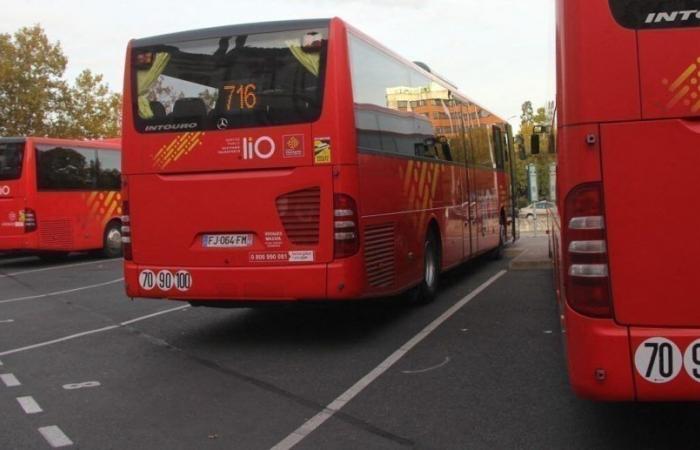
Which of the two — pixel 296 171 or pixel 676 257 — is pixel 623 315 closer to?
pixel 676 257

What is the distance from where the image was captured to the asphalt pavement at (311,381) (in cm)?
465

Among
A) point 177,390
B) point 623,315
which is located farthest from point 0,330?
point 623,315

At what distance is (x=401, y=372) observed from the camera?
6.17 m

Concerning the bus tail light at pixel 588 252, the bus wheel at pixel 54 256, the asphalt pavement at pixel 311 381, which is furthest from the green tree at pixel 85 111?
the bus tail light at pixel 588 252

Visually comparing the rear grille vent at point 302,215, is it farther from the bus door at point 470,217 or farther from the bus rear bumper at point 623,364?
the bus door at point 470,217

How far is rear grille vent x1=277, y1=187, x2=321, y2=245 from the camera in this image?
6.93 metres

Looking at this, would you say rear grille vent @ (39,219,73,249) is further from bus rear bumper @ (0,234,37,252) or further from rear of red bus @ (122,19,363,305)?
rear of red bus @ (122,19,363,305)

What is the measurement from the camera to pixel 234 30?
7.23m

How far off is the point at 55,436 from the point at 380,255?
3727 millimetres

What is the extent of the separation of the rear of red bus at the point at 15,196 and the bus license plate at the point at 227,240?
1150cm

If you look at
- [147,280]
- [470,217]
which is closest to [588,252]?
[147,280]

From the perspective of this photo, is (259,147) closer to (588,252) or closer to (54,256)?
(588,252)

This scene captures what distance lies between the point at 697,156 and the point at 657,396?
1132 millimetres

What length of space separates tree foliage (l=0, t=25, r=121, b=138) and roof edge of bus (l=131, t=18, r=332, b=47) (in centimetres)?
3377
